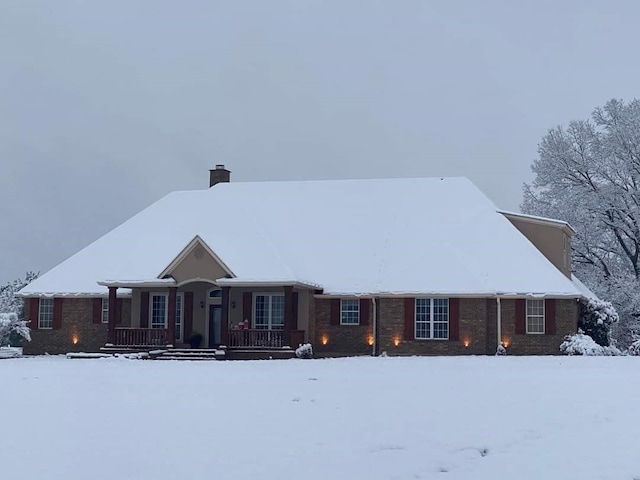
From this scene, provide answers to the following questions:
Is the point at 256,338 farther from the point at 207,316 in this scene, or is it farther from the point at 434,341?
the point at 434,341

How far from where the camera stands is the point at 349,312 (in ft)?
109

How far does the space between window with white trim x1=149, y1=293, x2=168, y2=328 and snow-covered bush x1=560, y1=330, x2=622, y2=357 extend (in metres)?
14.6

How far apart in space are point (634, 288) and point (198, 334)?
2070 cm

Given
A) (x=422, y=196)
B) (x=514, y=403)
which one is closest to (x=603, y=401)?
(x=514, y=403)

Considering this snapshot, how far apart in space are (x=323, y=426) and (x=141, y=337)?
20034 mm

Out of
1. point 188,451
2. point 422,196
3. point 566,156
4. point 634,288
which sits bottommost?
point 188,451

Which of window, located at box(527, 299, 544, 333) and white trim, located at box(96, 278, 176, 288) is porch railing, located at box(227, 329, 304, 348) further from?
window, located at box(527, 299, 544, 333)

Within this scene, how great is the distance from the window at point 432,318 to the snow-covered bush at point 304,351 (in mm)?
3968

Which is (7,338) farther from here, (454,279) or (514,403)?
(514,403)

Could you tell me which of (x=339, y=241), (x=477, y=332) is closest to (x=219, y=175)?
(x=339, y=241)

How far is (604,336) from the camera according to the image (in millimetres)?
33906

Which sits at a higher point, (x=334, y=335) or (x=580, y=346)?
(x=334, y=335)

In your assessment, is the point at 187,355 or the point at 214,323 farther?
the point at 214,323

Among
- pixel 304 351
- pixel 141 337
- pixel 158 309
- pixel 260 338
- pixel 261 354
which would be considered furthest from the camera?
pixel 158 309
